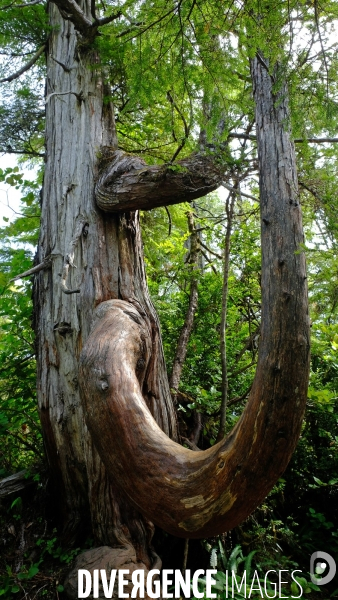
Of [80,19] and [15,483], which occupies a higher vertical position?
[80,19]

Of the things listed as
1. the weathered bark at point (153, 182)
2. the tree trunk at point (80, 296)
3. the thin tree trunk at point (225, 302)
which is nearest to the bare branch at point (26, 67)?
the tree trunk at point (80, 296)

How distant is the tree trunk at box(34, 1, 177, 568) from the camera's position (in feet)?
11.1

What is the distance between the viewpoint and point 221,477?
241 centimetres

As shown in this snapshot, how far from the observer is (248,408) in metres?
2.36

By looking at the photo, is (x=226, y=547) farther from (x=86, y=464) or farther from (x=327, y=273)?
(x=327, y=273)

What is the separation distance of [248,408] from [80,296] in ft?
6.32

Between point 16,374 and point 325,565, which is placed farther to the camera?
point 16,374

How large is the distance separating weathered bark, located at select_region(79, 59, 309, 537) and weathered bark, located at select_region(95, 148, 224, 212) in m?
0.80

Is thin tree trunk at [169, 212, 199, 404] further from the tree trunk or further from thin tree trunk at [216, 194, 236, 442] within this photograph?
thin tree trunk at [216, 194, 236, 442]

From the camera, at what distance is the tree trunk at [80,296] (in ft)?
11.1

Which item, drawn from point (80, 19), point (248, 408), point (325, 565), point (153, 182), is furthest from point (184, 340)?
point (80, 19)

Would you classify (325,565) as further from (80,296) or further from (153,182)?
(153,182)

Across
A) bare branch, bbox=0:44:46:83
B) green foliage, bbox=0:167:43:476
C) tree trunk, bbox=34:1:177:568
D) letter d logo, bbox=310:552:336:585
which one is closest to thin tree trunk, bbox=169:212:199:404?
tree trunk, bbox=34:1:177:568

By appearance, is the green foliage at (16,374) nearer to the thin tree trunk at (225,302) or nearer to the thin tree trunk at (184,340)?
the thin tree trunk at (184,340)
